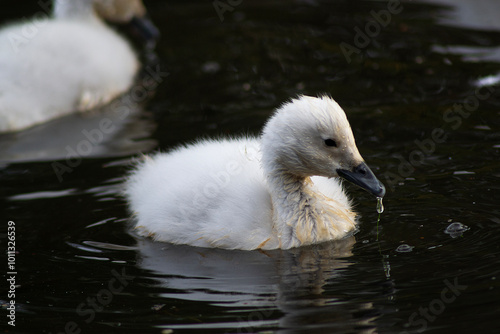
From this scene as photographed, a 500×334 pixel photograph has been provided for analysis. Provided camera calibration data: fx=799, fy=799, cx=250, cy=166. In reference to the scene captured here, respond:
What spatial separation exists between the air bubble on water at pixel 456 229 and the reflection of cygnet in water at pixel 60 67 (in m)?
4.29

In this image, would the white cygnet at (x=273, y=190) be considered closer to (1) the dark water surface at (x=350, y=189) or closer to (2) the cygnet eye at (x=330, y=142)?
(2) the cygnet eye at (x=330, y=142)


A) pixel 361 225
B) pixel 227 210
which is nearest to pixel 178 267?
pixel 227 210

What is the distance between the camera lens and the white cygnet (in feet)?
16.0

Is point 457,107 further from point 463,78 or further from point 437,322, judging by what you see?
point 437,322

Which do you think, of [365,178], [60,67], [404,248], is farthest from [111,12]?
[404,248]

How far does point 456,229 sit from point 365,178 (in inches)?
24.9

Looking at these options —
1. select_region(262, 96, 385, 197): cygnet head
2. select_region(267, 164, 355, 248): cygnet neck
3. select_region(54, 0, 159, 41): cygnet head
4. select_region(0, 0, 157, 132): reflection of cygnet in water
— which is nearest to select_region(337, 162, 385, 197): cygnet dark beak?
select_region(262, 96, 385, 197): cygnet head

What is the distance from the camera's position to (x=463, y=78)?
7.61 m

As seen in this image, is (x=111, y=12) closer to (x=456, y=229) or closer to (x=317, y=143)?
(x=317, y=143)

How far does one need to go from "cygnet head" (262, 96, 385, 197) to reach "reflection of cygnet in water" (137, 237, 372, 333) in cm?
44

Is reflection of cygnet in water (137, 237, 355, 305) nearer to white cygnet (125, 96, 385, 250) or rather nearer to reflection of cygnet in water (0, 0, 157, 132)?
white cygnet (125, 96, 385, 250)

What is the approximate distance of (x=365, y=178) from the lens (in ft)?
15.9

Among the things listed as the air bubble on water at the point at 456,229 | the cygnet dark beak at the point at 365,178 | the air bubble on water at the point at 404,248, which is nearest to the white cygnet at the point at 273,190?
the cygnet dark beak at the point at 365,178

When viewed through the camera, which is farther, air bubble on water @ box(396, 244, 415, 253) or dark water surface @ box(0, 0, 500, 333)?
air bubble on water @ box(396, 244, 415, 253)
